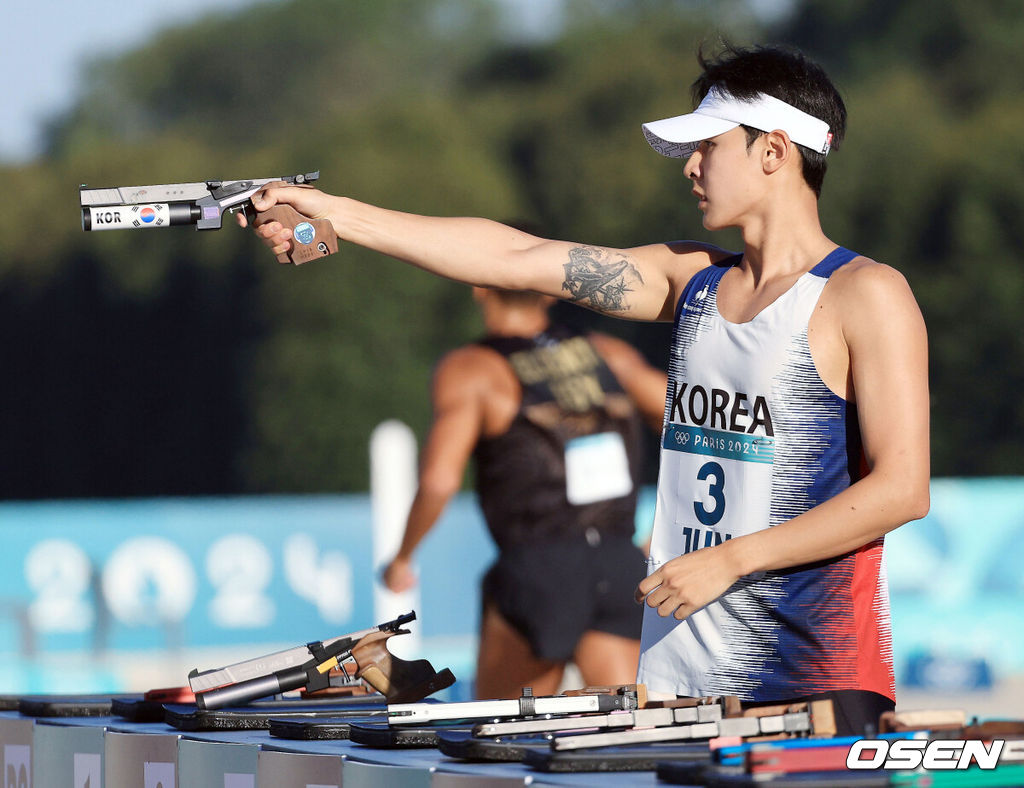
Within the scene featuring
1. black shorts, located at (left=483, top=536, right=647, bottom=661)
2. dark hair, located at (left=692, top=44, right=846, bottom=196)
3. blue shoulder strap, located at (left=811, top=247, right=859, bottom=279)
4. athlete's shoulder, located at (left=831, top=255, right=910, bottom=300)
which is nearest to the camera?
athlete's shoulder, located at (left=831, top=255, right=910, bottom=300)

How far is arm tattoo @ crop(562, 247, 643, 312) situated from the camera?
381 centimetres

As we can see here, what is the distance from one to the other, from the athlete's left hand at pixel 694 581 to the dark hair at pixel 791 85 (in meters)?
0.87

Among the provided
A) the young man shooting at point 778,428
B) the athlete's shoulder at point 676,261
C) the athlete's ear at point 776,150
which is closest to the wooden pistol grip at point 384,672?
the young man shooting at point 778,428

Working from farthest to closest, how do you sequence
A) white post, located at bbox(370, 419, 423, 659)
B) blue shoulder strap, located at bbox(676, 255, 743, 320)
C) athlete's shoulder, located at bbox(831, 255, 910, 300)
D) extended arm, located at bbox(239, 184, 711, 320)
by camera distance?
white post, located at bbox(370, 419, 423, 659) → extended arm, located at bbox(239, 184, 711, 320) → blue shoulder strap, located at bbox(676, 255, 743, 320) → athlete's shoulder, located at bbox(831, 255, 910, 300)

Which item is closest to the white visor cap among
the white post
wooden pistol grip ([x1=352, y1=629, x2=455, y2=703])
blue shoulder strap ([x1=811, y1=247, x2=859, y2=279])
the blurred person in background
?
blue shoulder strap ([x1=811, y1=247, x2=859, y2=279])

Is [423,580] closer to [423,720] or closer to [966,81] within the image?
[423,720]

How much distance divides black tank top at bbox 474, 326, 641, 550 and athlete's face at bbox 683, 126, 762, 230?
9.34 ft

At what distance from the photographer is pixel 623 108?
127 ft

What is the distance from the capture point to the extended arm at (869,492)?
3.14 metres

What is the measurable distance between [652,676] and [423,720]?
0.59 m

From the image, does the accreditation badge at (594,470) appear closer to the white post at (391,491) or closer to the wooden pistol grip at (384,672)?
the wooden pistol grip at (384,672)

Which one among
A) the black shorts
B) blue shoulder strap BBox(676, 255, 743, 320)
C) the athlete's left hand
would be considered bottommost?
the athlete's left hand

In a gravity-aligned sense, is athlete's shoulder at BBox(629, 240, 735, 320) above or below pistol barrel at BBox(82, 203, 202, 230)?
below

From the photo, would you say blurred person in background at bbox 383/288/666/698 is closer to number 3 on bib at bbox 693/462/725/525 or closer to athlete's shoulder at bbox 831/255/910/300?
number 3 on bib at bbox 693/462/725/525
